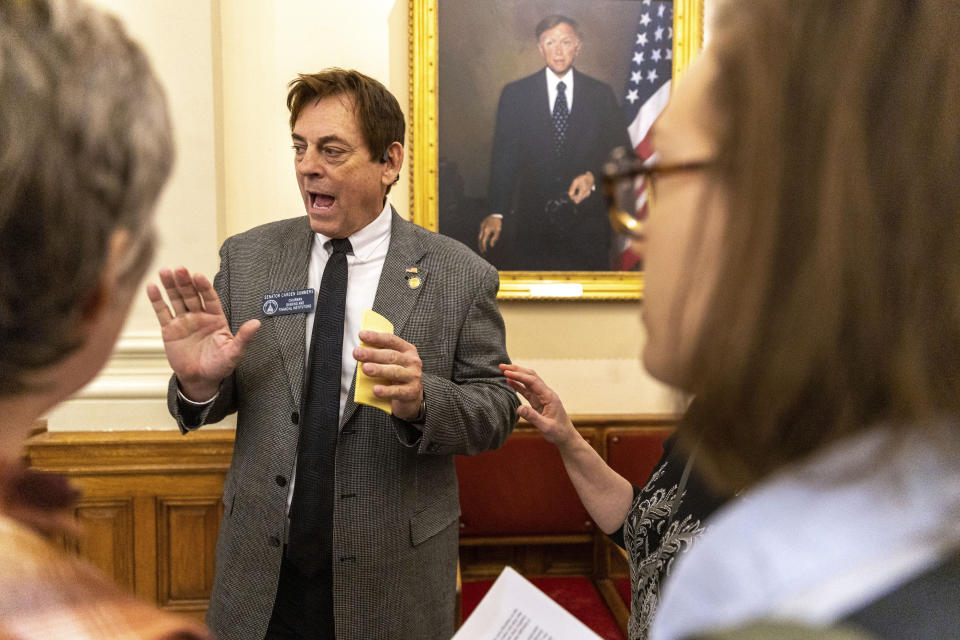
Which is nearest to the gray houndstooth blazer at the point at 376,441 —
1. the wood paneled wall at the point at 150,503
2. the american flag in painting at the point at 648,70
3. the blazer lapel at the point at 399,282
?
the blazer lapel at the point at 399,282

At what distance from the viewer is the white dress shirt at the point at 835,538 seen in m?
0.48

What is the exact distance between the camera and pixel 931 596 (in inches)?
18.8

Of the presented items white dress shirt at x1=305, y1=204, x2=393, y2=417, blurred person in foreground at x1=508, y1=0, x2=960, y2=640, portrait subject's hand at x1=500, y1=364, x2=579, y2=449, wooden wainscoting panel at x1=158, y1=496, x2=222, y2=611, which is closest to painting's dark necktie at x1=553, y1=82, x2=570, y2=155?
white dress shirt at x1=305, y1=204, x2=393, y2=417

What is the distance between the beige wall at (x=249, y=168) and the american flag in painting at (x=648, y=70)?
0.61 m

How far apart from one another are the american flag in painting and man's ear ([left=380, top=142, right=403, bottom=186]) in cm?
147

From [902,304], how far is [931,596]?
21cm

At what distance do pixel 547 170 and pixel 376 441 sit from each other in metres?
1.81

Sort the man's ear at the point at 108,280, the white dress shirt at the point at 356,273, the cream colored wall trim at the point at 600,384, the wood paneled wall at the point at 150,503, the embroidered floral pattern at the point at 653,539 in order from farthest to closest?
the cream colored wall trim at the point at 600,384, the wood paneled wall at the point at 150,503, the white dress shirt at the point at 356,273, the embroidered floral pattern at the point at 653,539, the man's ear at the point at 108,280

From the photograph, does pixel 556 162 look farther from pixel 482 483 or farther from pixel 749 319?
pixel 749 319

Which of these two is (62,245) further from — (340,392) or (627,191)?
(340,392)

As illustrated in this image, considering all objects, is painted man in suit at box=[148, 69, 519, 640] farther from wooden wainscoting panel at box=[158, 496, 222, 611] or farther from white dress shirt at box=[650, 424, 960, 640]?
white dress shirt at box=[650, 424, 960, 640]

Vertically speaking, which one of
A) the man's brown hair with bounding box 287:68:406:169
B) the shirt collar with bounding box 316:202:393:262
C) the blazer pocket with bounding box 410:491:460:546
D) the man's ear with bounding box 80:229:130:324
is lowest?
the blazer pocket with bounding box 410:491:460:546

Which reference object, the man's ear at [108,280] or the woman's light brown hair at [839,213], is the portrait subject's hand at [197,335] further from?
the woman's light brown hair at [839,213]

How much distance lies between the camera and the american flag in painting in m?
3.36
